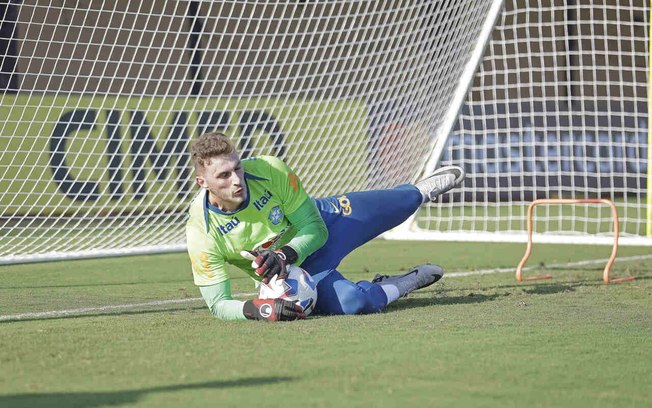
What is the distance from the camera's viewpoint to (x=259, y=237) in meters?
5.98

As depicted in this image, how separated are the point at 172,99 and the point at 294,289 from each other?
5.97 m

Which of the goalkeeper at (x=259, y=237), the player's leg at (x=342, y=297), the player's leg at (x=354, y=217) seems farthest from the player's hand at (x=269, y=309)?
the player's leg at (x=354, y=217)

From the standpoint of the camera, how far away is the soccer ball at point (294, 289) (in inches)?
229

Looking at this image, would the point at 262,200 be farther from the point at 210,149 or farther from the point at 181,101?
the point at 181,101

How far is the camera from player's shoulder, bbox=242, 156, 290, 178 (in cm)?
602

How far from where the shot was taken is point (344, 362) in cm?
454

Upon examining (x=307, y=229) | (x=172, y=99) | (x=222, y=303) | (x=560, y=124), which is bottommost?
(x=222, y=303)

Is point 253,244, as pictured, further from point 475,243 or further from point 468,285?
point 475,243

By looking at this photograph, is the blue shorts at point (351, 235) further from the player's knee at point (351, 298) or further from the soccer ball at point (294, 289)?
the soccer ball at point (294, 289)

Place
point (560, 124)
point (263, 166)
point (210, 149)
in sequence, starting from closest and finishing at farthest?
point (210, 149) < point (263, 166) < point (560, 124)

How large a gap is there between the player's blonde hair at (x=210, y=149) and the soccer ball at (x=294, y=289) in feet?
2.27

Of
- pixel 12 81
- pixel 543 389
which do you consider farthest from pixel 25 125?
pixel 543 389

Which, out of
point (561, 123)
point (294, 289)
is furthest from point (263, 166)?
point (561, 123)

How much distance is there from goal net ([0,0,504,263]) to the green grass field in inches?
Result: 84.4
